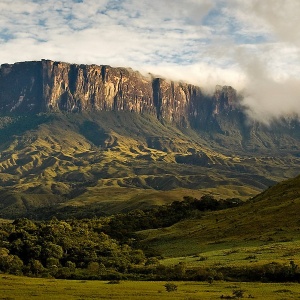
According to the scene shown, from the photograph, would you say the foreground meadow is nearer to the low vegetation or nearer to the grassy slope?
the low vegetation

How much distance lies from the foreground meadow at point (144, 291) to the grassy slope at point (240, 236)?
1343 centimetres

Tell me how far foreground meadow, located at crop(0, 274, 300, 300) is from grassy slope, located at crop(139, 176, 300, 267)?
13.4 meters

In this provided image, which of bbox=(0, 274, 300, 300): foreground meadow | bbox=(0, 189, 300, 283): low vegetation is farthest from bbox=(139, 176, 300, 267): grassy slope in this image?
bbox=(0, 274, 300, 300): foreground meadow

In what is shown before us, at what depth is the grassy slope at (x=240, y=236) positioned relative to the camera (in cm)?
7456

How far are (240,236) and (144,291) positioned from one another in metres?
56.4

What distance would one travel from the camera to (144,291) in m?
49.8

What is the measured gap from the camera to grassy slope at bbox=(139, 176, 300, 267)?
2936 inches

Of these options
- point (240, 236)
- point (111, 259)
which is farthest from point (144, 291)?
point (240, 236)

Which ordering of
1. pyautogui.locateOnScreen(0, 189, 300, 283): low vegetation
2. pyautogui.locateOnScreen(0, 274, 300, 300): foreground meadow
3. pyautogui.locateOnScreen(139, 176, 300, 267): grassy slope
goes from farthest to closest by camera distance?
pyautogui.locateOnScreen(139, 176, 300, 267): grassy slope
pyautogui.locateOnScreen(0, 189, 300, 283): low vegetation
pyautogui.locateOnScreen(0, 274, 300, 300): foreground meadow

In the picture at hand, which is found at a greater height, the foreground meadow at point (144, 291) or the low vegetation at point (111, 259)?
the foreground meadow at point (144, 291)

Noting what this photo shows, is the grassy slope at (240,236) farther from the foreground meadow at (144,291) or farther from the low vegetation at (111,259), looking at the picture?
the foreground meadow at (144,291)

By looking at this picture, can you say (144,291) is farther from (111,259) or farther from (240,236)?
(240,236)

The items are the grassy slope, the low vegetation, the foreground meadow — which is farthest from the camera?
the grassy slope

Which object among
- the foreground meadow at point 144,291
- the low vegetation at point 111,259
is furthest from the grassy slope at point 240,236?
the foreground meadow at point 144,291
